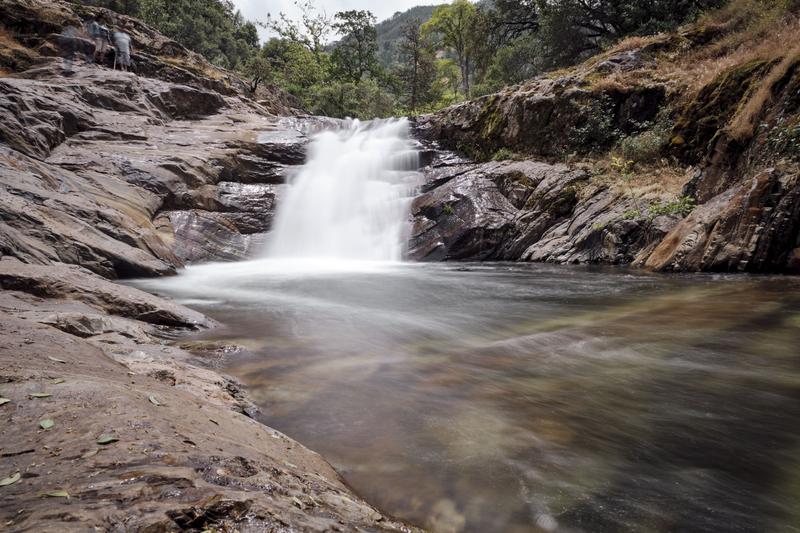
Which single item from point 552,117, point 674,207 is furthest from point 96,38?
point 674,207

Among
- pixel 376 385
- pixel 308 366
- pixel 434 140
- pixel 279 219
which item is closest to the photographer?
pixel 376 385

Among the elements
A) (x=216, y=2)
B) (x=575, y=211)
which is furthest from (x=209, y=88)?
(x=216, y=2)

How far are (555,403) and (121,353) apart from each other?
3265mm

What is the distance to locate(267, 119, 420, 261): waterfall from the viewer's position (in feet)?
44.8

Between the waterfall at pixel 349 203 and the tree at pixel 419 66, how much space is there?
17.9 metres

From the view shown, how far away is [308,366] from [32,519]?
113 inches

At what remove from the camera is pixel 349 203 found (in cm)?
1503

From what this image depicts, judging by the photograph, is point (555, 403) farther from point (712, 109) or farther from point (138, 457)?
point (712, 109)

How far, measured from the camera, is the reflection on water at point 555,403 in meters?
2.04

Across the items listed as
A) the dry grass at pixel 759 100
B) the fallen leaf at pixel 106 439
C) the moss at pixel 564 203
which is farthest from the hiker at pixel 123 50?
the fallen leaf at pixel 106 439

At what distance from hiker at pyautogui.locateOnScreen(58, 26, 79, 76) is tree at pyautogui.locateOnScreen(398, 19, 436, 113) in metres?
21.0

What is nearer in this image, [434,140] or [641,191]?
[641,191]

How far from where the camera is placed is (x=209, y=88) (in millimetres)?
21453

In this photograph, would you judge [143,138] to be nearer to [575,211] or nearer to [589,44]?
[575,211]
